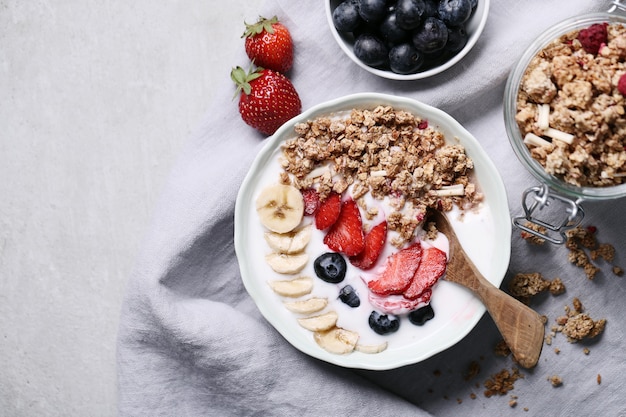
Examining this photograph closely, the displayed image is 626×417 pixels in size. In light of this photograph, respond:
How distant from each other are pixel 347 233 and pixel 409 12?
459mm

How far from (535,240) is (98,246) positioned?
107 centimetres

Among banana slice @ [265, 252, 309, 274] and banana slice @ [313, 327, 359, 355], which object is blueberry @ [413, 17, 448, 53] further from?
banana slice @ [313, 327, 359, 355]

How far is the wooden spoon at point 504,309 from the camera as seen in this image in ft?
4.37

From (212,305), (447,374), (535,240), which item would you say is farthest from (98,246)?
(535,240)

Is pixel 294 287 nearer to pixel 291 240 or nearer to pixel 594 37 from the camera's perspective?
pixel 291 240

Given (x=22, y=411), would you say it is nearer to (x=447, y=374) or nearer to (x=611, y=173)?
(x=447, y=374)

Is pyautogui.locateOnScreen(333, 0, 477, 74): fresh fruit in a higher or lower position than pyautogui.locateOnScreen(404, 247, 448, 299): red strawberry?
higher

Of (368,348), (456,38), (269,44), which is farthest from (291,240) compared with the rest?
(456,38)

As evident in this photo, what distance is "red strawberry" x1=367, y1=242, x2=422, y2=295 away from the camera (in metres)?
1.39

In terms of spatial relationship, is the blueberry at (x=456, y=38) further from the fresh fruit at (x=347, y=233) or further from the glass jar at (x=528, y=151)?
the fresh fruit at (x=347, y=233)

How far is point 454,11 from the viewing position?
1353 millimetres

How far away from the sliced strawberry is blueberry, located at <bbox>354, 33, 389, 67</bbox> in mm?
299

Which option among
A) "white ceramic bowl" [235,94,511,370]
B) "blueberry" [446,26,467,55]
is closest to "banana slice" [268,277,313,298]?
"white ceramic bowl" [235,94,511,370]

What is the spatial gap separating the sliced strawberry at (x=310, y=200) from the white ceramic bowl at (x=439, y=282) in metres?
0.07
